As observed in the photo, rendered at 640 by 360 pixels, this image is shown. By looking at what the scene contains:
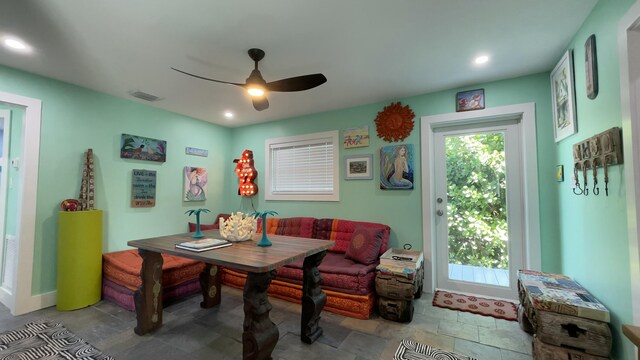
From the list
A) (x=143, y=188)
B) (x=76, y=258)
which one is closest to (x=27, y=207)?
(x=76, y=258)

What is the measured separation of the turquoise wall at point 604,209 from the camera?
149 cm

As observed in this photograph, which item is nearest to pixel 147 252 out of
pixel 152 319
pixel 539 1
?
pixel 152 319

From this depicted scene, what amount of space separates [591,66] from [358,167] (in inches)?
90.0

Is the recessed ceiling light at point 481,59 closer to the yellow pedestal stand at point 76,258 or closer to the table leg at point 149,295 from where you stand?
the table leg at point 149,295

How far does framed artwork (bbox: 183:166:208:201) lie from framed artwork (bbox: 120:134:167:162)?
423 millimetres

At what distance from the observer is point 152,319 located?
2.24m

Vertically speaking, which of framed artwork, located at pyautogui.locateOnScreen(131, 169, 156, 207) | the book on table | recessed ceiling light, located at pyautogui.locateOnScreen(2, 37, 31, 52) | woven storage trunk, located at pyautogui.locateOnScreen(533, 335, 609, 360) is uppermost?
recessed ceiling light, located at pyautogui.locateOnScreen(2, 37, 31, 52)

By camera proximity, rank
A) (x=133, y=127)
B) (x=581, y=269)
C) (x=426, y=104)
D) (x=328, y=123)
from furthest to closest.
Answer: (x=328, y=123) < (x=133, y=127) < (x=426, y=104) < (x=581, y=269)

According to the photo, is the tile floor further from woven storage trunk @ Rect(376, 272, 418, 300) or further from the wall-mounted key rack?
the wall-mounted key rack

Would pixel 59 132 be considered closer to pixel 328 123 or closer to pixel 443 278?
pixel 328 123

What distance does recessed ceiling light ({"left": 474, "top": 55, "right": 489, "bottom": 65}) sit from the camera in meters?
2.31

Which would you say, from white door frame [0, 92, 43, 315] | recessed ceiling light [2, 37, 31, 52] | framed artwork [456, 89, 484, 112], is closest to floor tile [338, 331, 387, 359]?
framed artwork [456, 89, 484, 112]

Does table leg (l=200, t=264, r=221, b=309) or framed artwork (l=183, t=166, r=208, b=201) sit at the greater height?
framed artwork (l=183, t=166, r=208, b=201)

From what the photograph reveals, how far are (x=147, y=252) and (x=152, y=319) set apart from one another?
1.96ft
